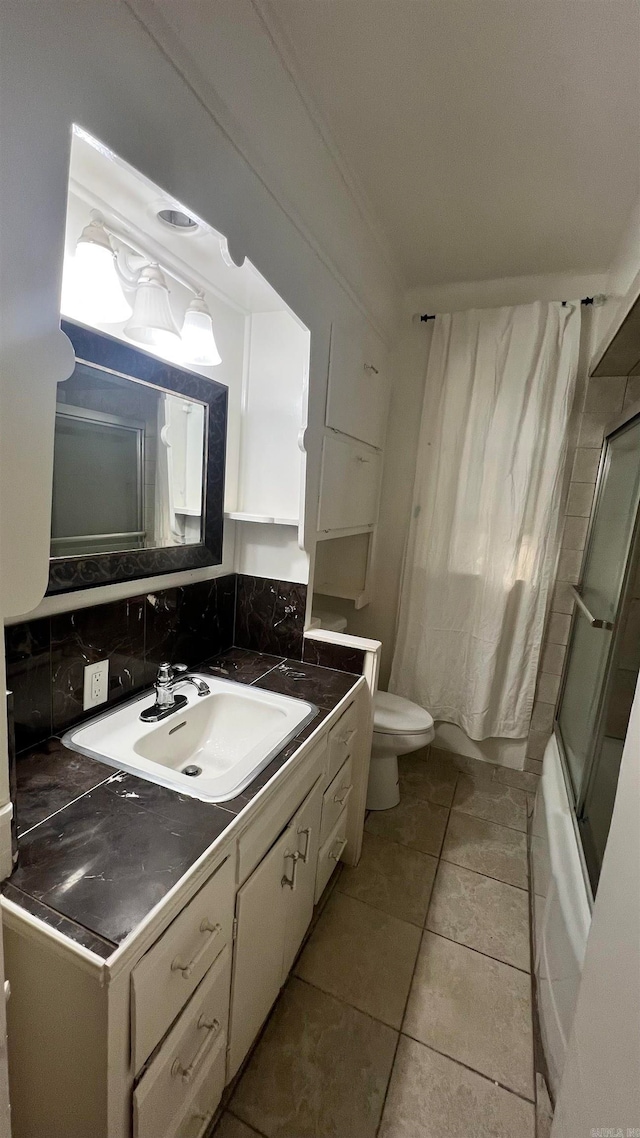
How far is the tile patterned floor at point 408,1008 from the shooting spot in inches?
43.5

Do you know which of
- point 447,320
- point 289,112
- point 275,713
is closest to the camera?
point 289,112

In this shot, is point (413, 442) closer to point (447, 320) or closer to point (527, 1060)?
point (447, 320)

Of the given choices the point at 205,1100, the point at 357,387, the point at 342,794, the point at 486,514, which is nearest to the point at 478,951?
the point at 342,794

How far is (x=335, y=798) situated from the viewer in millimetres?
1558

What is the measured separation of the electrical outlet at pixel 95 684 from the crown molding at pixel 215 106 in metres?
1.27

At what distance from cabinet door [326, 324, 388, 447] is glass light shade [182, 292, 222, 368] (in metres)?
0.46

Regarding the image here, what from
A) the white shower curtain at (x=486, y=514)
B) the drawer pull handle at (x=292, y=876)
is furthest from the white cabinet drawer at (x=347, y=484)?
the drawer pull handle at (x=292, y=876)

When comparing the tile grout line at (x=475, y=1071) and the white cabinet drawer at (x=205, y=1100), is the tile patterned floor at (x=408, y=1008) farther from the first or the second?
the white cabinet drawer at (x=205, y=1100)

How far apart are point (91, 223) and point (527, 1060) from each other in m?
2.34

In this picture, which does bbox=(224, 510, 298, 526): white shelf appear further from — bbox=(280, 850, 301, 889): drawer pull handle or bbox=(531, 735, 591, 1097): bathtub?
bbox=(531, 735, 591, 1097): bathtub

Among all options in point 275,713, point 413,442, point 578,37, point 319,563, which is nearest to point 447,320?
point 413,442

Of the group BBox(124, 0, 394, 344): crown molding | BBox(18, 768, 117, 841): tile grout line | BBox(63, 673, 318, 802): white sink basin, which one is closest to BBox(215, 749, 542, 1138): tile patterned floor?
BBox(63, 673, 318, 802): white sink basin

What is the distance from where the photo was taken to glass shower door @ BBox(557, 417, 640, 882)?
4.86 ft

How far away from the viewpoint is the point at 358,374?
6.34 feet
